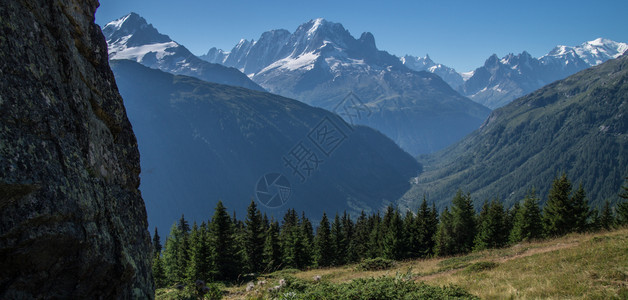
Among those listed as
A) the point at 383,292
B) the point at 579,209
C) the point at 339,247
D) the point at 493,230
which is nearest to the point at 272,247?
the point at 339,247

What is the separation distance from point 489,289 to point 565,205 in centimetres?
4043

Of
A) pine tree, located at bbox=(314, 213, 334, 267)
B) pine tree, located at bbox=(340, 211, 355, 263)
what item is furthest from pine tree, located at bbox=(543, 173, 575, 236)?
pine tree, located at bbox=(340, 211, 355, 263)

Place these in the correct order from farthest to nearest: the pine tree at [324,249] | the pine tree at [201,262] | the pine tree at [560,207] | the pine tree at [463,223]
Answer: the pine tree at [324,249], the pine tree at [463,223], the pine tree at [560,207], the pine tree at [201,262]

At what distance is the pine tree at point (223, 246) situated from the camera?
135 feet

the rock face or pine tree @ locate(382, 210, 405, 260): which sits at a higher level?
the rock face

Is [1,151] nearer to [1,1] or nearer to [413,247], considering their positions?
[1,1]

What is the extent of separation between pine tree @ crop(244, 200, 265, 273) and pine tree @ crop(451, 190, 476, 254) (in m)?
30.6

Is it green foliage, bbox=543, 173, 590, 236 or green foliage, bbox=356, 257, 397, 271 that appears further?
green foliage, bbox=543, 173, 590, 236

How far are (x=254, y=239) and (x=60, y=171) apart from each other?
46.1 metres

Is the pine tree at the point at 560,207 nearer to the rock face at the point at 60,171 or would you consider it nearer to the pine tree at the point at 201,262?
the pine tree at the point at 201,262

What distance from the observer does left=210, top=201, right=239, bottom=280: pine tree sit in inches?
1623

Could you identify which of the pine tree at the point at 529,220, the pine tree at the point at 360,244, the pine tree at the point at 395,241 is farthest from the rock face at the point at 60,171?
the pine tree at the point at 360,244

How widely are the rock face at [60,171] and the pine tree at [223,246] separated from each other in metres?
33.1

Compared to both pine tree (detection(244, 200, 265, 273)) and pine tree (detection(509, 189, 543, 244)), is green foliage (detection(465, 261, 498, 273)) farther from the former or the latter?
pine tree (detection(509, 189, 543, 244))
